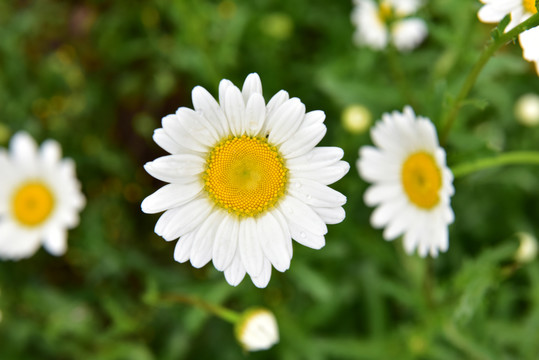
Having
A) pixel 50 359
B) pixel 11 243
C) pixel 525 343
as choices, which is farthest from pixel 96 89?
pixel 525 343

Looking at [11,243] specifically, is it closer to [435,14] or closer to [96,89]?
[96,89]

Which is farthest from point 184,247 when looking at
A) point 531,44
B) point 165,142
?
point 531,44

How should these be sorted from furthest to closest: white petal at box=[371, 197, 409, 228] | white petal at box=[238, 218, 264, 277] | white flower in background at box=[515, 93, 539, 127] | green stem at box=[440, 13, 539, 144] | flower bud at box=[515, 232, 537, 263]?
white flower in background at box=[515, 93, 539, 127]
flower bud at box=[515, 232, 537, 263]
white petal at box=[371, 197, 409, 228]
white petal at box=[238, 218, 264, 277]
green stem at box=[440, 13, 539, 144]

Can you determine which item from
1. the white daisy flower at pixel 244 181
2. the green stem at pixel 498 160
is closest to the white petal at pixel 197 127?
the white daisy flower at pixel 244 181

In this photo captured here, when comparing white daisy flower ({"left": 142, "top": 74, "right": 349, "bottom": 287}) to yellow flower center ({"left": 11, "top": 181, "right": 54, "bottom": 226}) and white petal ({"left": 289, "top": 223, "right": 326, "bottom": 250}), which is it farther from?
yellow flower center ({"left": 11, "top": 181, "right": 54, "bottom": 226})

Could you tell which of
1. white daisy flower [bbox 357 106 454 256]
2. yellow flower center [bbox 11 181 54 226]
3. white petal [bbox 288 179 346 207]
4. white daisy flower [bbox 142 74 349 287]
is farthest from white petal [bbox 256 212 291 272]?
yellow flower center [bbox 11 181 54 226]

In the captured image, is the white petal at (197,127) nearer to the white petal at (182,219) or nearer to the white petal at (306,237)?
the white petal at (182,219)

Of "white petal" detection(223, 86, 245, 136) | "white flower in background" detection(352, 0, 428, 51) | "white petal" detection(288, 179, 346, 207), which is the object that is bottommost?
"white petal" detection(288, 179, 346, 207)
